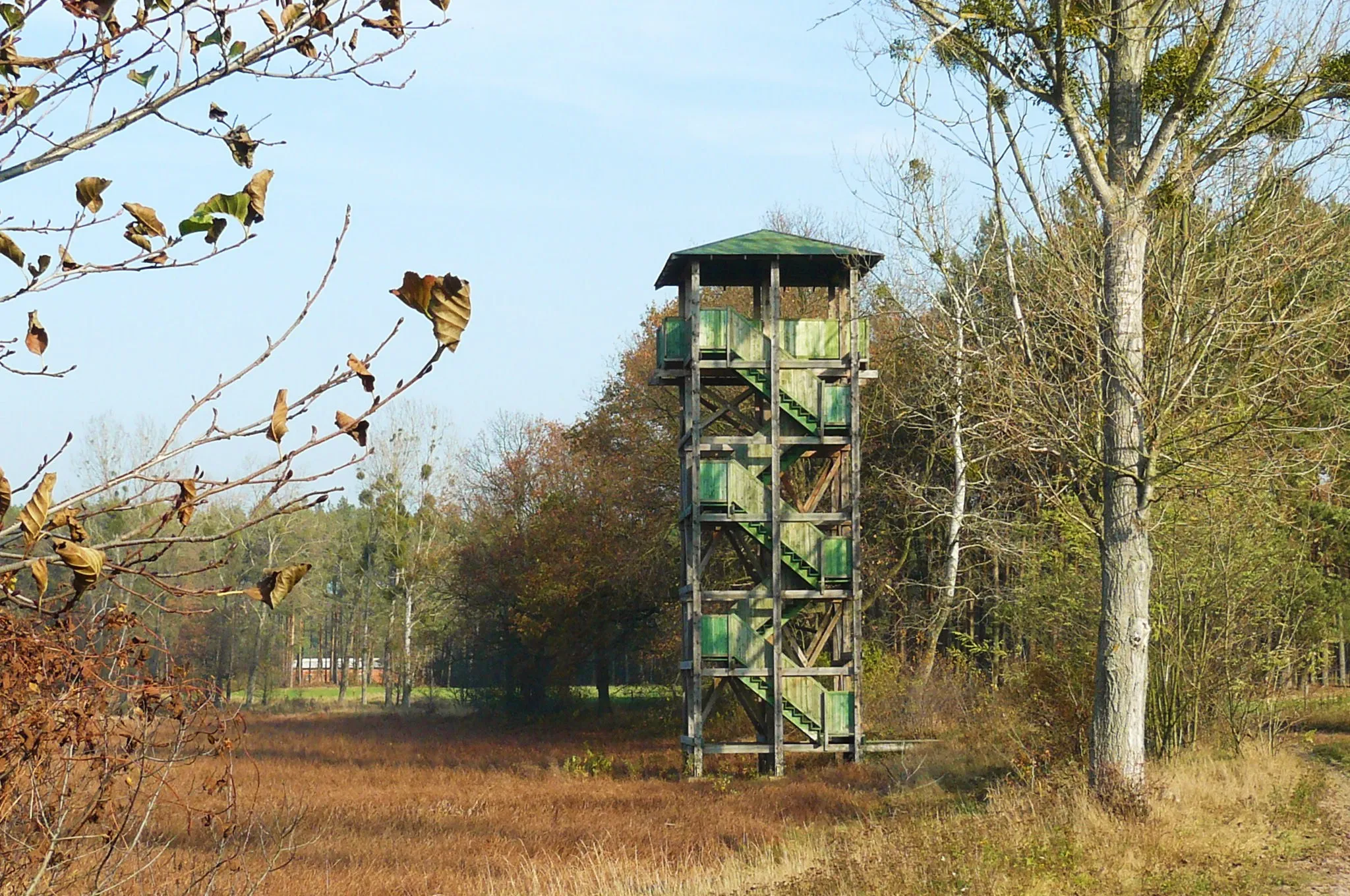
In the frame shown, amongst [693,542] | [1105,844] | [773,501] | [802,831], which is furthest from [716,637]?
[1105,844]

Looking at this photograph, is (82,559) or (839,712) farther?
(839,712)

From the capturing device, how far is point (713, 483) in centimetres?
2678

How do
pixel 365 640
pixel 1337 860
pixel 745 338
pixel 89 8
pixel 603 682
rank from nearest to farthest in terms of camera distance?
pixel 89 8 < pixel 1337 860 < pixel 745 338 < pixel 603 682 < pixel 365 640

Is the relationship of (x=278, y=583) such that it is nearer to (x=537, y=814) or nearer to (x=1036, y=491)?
(x=1036, y=491)

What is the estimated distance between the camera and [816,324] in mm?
27766

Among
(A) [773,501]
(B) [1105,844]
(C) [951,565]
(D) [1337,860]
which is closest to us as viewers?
(D) [1337,860]

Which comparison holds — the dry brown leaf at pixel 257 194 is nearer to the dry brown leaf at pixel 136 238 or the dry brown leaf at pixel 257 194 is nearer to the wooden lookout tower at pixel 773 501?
the dry brown leaf at pixel 136 238

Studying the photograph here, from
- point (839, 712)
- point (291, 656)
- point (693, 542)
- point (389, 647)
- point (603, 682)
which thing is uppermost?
point (693, 542)

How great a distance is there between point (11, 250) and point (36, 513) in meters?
0.87

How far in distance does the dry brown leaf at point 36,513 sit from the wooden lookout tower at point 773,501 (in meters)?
23.9

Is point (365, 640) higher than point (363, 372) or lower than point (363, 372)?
lower

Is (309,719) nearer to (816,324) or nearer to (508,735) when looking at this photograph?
(508,735)

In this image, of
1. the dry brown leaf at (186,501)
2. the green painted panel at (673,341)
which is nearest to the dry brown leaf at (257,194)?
the dry brown leaf at (186,501)

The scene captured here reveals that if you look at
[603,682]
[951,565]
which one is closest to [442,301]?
[951,565]
